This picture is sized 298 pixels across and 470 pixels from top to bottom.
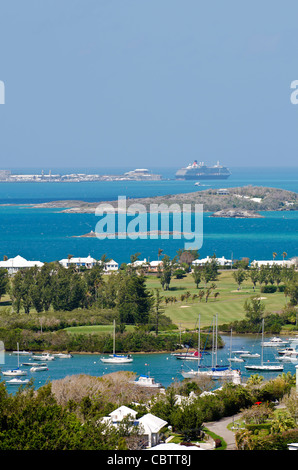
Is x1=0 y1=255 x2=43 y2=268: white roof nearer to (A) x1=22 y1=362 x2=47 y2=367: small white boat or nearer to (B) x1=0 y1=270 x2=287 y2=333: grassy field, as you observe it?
(B) x1=0 y1=270 x2=287 y2=333: grassy field

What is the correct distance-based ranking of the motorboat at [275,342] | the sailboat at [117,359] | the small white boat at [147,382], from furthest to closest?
the motorboat at [275,342] < the sailboat at [117,359] < the small white boat at [147,382]

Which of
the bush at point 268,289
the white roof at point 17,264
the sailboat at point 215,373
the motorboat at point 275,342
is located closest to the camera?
the sailboat at point 215,373

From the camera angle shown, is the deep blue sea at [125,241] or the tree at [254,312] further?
the deep blue sea at [125,241]

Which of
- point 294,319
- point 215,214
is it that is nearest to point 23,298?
point 294,319

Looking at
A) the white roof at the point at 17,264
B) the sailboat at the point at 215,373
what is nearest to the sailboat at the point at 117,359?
the sailboat at the point at 215,373

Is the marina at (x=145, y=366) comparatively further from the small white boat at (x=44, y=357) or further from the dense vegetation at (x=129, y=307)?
the dense vegetation at (x=129, y=307)

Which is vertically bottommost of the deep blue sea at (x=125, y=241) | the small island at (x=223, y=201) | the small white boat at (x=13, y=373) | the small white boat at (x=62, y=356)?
the small white boat at (x=62, y=356)

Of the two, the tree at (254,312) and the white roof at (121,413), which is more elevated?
the white roof at (121,413)

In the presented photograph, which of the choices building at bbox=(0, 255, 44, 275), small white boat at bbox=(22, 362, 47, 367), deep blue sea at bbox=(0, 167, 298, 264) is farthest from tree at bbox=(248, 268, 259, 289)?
small white boat at bbox=(22, 362, 47, 367)

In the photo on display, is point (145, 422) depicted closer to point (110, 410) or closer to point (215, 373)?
point (110, 410)
